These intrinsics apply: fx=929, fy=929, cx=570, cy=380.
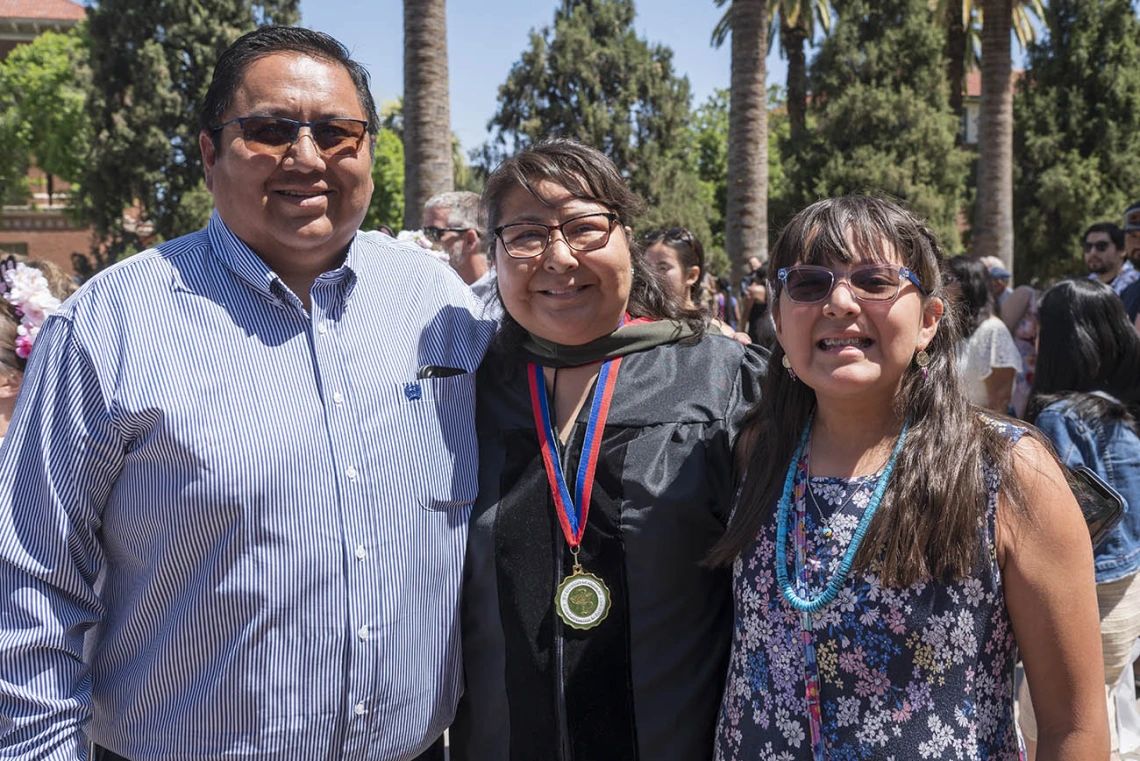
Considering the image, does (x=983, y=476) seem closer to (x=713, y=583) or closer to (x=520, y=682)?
(x=713, y=583)

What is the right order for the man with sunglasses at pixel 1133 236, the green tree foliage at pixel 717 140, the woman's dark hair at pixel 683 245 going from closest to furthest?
the woman's dark hair at pixel 683 245 → the man with sunglasses at pixel 1133 236 → the green tree foliage at pixel 717 140

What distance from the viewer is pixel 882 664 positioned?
195 cm

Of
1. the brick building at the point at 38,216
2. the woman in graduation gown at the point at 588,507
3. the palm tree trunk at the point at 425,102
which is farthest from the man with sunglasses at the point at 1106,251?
the brick building at the point at 38,216

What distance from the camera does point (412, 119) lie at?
9539 millimetres

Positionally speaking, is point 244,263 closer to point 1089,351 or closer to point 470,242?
point 1089,351

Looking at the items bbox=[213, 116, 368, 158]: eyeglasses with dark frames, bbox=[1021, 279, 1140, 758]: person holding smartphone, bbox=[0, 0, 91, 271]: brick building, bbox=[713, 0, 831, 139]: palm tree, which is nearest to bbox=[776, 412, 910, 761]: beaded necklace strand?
bbox=[213, 116, 368, 158]: eyeglasses with dark frames

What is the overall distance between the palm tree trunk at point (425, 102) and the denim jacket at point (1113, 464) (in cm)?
682

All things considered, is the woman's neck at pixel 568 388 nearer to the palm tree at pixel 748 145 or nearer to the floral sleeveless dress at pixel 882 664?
the floral sleeveless dress at pixel 882 664

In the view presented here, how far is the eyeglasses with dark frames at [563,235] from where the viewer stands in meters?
2.42

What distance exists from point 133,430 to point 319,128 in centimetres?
81

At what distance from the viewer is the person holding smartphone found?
12.6 feet

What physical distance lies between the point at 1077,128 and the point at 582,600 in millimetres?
24341

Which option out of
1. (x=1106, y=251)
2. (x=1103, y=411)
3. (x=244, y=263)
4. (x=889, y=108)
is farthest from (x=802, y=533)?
(x=889, y=108)

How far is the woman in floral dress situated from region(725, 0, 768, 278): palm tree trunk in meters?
9.76
